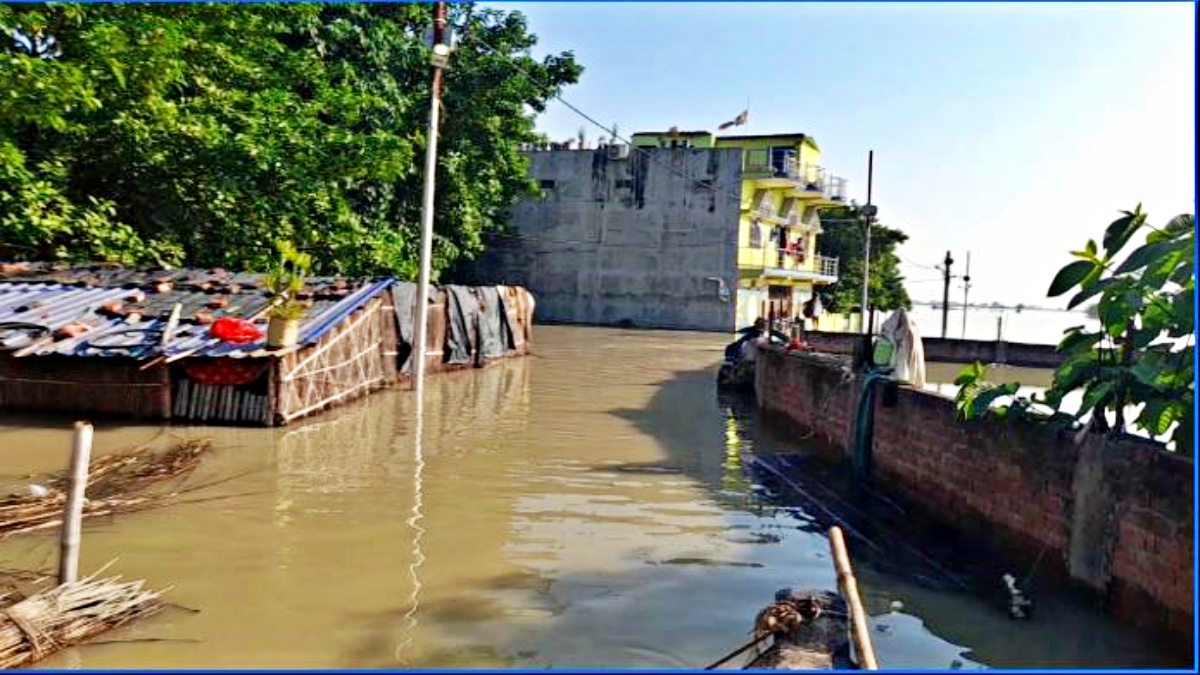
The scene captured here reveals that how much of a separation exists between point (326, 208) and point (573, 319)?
25.2 meters

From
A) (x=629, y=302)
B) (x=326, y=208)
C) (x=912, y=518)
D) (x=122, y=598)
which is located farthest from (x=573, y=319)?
(x=122, y=598)

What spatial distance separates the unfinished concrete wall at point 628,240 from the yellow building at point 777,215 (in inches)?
47.8

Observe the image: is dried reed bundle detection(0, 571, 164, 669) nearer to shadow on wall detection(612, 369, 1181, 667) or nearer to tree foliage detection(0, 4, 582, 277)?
shadow on wall detection(612, 369, 1181, 667)

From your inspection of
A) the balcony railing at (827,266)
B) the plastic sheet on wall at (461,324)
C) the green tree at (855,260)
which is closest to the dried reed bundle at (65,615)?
the plastic sheet on wall at (461,324)

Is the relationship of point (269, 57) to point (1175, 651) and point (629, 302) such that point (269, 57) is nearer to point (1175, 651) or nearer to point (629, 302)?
point (1175, 651)

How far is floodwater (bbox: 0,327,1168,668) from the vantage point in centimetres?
529

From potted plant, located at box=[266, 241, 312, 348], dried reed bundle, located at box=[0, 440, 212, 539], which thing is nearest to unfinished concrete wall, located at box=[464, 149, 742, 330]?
potted plant, located at box=[266, 241, 312, 348]

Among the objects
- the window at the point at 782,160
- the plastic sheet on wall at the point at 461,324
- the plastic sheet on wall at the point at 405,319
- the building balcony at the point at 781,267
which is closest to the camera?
the plastic sheet on wall at the point at 405,319

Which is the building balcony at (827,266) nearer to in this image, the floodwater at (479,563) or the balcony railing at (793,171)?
the balcony railing at (793,171)

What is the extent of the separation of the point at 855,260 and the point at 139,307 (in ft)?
149

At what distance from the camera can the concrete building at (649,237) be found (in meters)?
41.7

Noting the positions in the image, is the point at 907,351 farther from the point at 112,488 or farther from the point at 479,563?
the point at 112,488

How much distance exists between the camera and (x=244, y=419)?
1229cm

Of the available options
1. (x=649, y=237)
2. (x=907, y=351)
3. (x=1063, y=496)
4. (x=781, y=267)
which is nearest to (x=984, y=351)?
(x=781, y=267)
